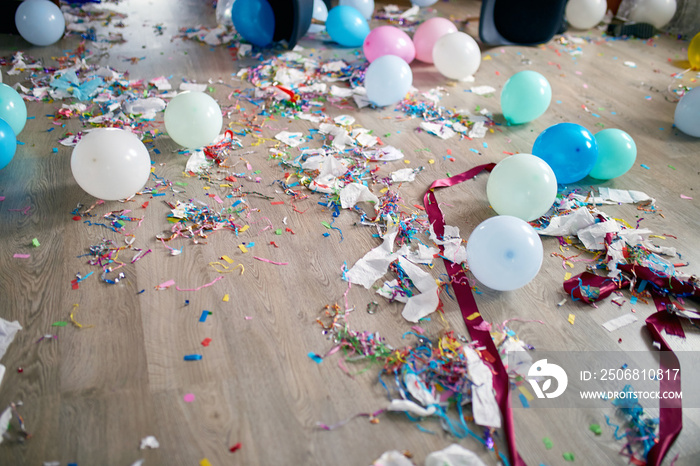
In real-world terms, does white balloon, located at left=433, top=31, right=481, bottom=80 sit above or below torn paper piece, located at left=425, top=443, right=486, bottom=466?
above

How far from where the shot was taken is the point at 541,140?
2438mm

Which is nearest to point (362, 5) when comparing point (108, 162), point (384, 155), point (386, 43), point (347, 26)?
point (347, 26)

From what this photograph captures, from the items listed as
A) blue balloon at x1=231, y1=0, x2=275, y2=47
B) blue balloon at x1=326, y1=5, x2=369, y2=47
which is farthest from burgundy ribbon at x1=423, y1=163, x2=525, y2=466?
blue balloon at x1=231, y1=0, x2=275, y2=47

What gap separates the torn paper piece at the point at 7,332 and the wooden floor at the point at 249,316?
0.06 feet

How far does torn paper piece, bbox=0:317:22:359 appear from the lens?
1.59 m

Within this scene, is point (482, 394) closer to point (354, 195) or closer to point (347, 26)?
point (354, 195)

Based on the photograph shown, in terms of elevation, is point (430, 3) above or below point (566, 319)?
above

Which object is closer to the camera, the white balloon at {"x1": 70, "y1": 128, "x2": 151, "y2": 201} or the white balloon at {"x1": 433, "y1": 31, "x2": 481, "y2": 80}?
the white balloon at {"x1": 70, "y1": 128, "x2": 151, "y2": 201}

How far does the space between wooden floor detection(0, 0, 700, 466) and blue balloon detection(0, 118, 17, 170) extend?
0.10 meters

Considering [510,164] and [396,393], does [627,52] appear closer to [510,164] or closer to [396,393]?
[510,164]

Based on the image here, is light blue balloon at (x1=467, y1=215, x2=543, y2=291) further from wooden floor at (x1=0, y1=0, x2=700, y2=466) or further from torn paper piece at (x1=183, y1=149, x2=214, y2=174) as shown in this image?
torn paper piece at (x1=183, y1=149, x2=214, y2=174)

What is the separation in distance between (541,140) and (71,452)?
2.27 m

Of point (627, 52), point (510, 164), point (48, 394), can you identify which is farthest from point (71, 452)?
point (627, 52)

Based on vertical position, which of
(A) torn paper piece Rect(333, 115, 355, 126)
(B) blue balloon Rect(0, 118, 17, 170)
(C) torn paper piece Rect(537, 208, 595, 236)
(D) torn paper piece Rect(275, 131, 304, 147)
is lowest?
(C) torn paper piece Rect(537, 208, 595, 236)
